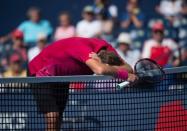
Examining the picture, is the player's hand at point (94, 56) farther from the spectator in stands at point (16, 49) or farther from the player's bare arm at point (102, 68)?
the spectator in stands at point (16, 49)

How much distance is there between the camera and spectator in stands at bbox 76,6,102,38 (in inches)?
386

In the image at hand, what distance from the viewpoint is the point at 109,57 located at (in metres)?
5.18

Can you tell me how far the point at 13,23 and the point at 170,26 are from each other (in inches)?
123

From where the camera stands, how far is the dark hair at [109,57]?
517cm

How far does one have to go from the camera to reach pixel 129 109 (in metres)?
5.34

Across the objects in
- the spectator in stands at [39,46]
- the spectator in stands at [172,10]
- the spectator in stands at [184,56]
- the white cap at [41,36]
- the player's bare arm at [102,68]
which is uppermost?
the spectator in stands at [172,10]

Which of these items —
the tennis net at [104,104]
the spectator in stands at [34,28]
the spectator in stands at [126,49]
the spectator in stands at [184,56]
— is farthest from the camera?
the spectator in stands at [34,28]

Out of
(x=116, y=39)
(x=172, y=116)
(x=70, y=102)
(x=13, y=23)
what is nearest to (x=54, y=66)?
(x=70, y=102)

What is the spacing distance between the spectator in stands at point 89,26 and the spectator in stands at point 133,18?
464 millimetres

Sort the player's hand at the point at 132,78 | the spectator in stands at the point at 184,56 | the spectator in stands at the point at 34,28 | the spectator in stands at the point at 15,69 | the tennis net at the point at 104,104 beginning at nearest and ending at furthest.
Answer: the player's hand at the point at 132,78 → the tennis net at the point at 104,104 → the spectator in stands at the point at 15,69 → the spectator in stands at the point at 184,56 → the spectator in stands at the point at 34,28

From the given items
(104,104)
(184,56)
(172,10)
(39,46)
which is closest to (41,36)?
(39,46)

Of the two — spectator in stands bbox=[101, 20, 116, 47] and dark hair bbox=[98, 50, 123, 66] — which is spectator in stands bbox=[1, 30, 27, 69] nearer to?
spectator in stands bbox=[101, 20, 116, 47]

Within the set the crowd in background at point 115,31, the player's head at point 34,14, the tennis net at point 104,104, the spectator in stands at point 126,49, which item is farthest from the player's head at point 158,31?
the tennis net at point 104,104

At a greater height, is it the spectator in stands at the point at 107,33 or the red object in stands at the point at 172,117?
the spectator in stands at the point at 107,33
